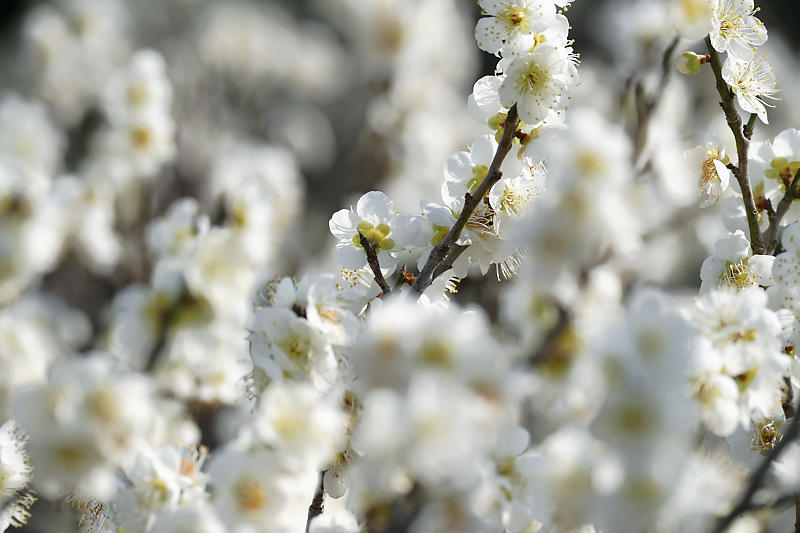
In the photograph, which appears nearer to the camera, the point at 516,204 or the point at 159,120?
the point at 516,204

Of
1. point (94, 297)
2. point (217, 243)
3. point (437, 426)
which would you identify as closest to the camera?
point (437, 426)

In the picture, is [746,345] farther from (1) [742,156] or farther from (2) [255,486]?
(2) [255,486]

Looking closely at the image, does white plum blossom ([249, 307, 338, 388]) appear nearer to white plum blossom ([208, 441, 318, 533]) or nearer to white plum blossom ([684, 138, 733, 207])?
white plum blossom ([208, 441, 318, 533])

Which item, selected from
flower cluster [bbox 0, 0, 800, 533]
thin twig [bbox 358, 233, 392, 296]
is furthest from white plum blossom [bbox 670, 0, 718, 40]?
thin twig [bbox 358, 233, 392, 296]

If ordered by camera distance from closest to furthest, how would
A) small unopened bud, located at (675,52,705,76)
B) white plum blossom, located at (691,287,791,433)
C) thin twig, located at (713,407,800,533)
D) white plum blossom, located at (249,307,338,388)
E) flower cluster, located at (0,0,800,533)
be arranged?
flower cluster, located at (0,0,800,533) → thin twig, located at (713,407,800,533) → white plum blossom, located at (691,287,791,433) → white plum blossom, located at (249,307,338,388) → small unopened bud, located at (675,52,705,76)

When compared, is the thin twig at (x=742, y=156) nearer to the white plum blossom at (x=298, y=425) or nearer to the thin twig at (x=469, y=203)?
the thin twig at (x=469, y=203)

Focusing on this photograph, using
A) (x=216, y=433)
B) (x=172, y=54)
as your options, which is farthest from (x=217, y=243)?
(x=172, y=54)

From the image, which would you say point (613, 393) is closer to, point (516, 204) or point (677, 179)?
point (516, 204)
